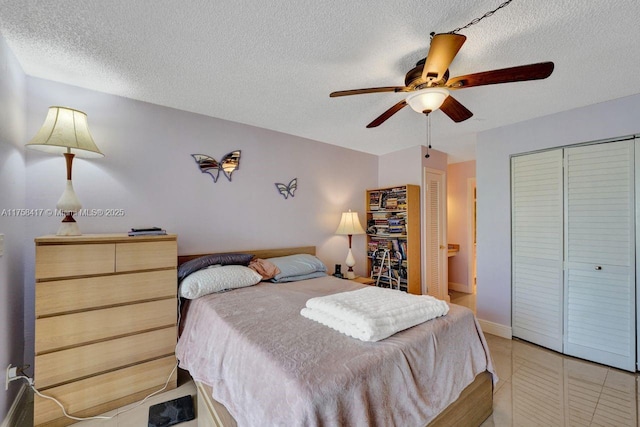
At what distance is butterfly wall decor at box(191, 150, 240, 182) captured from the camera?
2646 mm

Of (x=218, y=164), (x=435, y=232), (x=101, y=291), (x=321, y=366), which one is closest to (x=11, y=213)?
(x=101, y=291)

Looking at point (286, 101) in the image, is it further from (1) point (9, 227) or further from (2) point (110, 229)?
(1) point (9, 227)

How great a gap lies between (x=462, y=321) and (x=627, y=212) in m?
1.99

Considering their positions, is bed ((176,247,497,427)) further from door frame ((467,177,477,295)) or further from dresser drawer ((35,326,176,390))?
door frame ((467,177,477,295))

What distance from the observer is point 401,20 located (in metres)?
1.43

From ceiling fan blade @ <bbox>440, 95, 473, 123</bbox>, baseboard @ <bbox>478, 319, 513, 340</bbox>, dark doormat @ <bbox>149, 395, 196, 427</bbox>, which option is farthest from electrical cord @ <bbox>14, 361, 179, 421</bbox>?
baseboard @ <bbox>478, 319, 513, 340</bbox>

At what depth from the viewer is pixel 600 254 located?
244 centimetres

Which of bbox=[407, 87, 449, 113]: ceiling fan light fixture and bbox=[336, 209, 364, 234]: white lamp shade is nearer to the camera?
bbox=[407, 87, 449, 113]: ceiling fan light fixture

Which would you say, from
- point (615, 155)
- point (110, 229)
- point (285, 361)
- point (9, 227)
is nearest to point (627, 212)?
point (615, 155)

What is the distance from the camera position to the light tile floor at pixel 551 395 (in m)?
1.75

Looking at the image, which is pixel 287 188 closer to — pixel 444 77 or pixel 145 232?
pixel 145 232

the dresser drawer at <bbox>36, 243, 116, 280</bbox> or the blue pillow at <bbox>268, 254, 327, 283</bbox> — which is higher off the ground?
the dresser drawer at <bbox>36, 243, 116, 280</bbox>

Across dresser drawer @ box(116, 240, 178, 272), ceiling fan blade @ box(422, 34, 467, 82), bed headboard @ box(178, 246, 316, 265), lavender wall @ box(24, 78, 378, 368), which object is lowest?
bed headboard @ box(178, 246, 316, 265)

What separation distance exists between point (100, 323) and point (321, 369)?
162 centimetres
